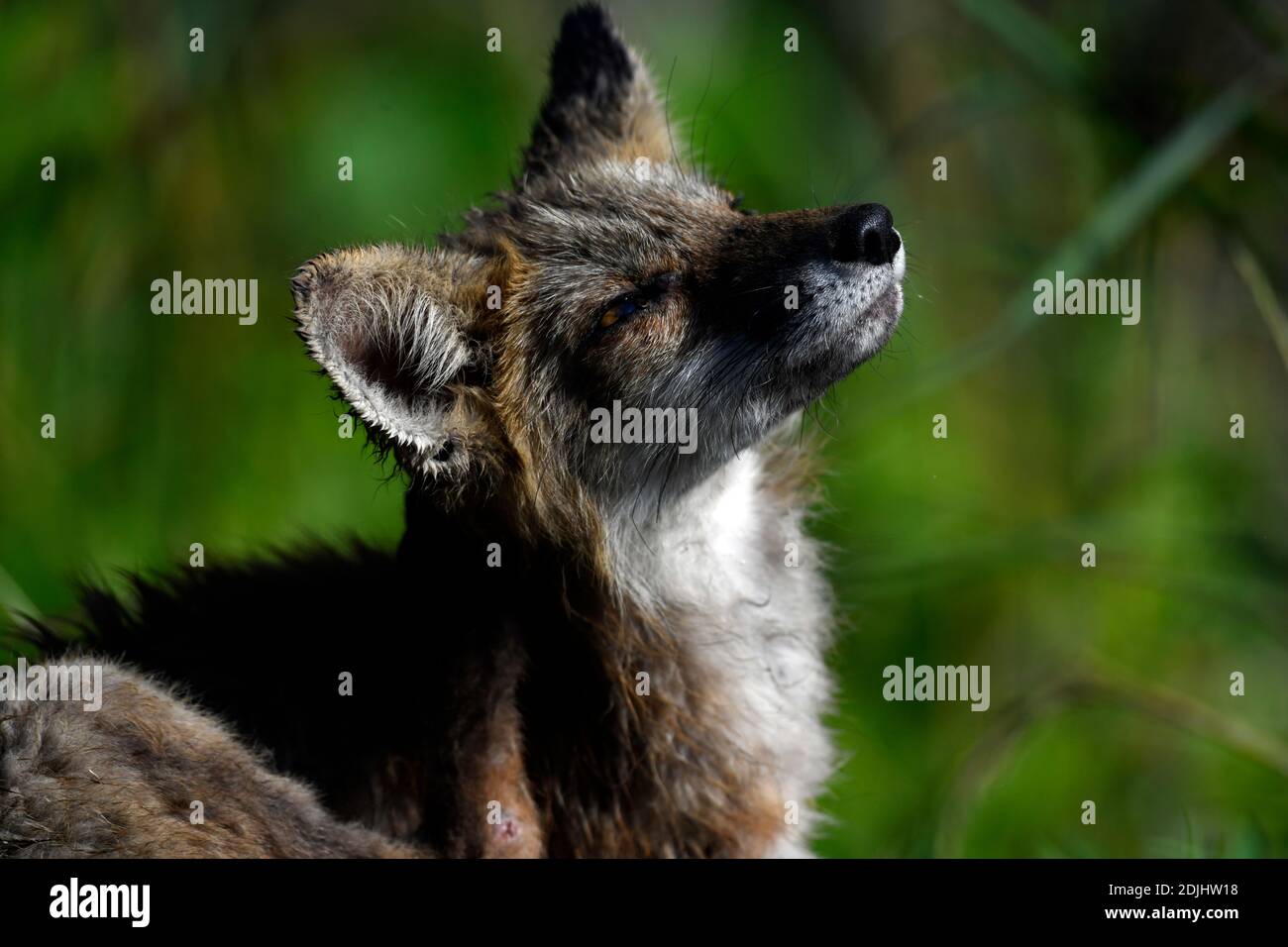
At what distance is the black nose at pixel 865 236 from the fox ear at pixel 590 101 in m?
1.48

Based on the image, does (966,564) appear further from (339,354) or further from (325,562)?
(339,354)

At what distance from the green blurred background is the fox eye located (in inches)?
51.2

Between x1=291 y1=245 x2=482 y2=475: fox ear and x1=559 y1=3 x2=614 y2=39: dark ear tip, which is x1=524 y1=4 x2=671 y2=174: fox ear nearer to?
x1=559 y1=3 x2=614 y2=39: dark ear tip

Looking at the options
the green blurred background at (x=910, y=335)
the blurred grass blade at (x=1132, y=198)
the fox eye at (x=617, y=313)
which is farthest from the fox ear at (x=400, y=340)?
the blurred grass blade at (x=1132, y=198)

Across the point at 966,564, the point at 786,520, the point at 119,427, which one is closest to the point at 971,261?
the point at 966,564

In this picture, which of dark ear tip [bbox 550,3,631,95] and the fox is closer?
the fox

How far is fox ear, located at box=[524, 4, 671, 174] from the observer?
6.54m

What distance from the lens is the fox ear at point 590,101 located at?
654cm

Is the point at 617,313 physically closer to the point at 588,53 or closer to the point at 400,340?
the point at 400,340

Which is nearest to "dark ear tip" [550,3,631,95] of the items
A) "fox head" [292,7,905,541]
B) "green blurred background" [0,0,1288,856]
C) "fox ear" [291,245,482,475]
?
"green blurred background" [0,0,1288,856]

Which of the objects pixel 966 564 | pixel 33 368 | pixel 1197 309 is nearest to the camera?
pixel 966 564

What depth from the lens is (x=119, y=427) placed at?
344 inches

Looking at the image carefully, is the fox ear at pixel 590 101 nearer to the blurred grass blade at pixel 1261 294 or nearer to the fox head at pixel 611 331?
the fox head at pixel 611 331
